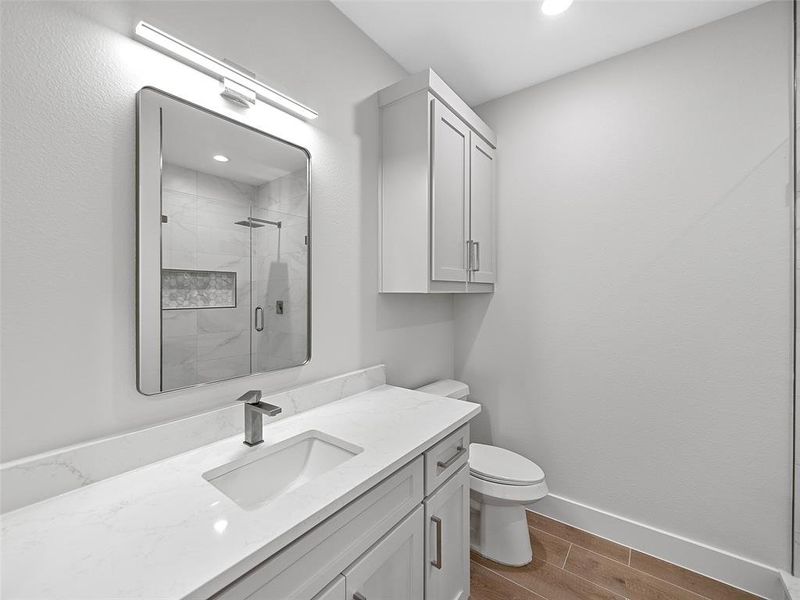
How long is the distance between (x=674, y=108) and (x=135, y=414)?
2559mm

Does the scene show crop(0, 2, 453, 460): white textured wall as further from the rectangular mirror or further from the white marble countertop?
the white marble countertop

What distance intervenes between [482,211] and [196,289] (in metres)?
1.59

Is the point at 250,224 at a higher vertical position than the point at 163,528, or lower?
higher

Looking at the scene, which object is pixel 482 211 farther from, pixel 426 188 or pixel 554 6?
pixel 554 6

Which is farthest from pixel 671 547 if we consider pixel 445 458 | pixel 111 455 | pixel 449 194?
pixel 111 455

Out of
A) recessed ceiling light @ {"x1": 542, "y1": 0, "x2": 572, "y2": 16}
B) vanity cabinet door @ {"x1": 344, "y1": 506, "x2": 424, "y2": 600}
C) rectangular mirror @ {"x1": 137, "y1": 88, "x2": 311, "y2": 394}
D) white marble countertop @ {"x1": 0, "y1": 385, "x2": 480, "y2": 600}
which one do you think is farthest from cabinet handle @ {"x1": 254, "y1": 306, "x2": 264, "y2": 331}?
recessed ceiling light @ {"x1": 542, "y1": 0, "x2": 572, "y2": 16}

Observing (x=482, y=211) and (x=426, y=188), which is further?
(x=482, y=211)

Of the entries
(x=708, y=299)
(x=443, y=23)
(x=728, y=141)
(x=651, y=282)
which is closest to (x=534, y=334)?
(x=651, y=282)

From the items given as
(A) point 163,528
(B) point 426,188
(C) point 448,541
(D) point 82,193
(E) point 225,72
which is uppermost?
(E) point 225,72

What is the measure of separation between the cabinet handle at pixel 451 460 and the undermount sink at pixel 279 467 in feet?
1.15

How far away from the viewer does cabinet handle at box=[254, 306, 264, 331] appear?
1288 millimetres

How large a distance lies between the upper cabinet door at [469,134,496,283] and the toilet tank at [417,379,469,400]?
67cm

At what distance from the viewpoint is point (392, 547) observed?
39.9 inches

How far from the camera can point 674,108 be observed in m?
1.76
